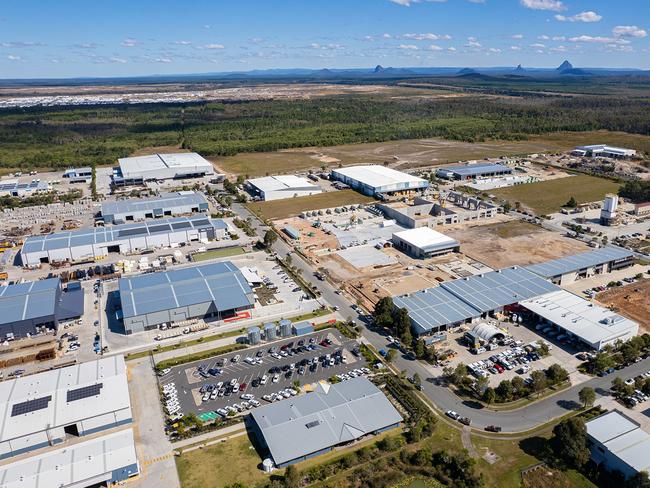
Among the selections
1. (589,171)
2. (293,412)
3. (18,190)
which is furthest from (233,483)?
(589,171)

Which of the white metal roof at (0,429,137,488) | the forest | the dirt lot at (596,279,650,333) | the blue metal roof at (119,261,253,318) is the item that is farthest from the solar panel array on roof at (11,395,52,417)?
the forest

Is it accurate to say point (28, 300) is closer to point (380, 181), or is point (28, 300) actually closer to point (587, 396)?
point (587, 396)

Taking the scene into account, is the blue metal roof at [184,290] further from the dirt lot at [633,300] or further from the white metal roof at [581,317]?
the dirt lot at [633,300]

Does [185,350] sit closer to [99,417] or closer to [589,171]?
[99,417]

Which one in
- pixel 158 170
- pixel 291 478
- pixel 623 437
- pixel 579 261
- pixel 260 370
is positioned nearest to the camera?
pixel 291 478

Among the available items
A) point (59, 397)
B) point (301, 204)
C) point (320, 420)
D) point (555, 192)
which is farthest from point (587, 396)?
point (555, 192)

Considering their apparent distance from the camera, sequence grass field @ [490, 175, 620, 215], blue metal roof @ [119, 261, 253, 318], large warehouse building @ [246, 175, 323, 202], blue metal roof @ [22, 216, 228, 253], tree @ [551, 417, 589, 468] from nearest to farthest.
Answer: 1. tree @ [551, 417, 589, 468]
2. blue metal roof @ [119, 261, 253, 318]
3. blue metal roof @ [22, 216, 228, 253]
4. grass field @ [490, 175, 620, 215]
5. large warehouse building @ [246, 175, 323, 202]

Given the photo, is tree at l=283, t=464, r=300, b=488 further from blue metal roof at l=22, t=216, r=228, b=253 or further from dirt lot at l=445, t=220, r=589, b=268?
blue metal roof at l=22, t=216, r=228, b=253
